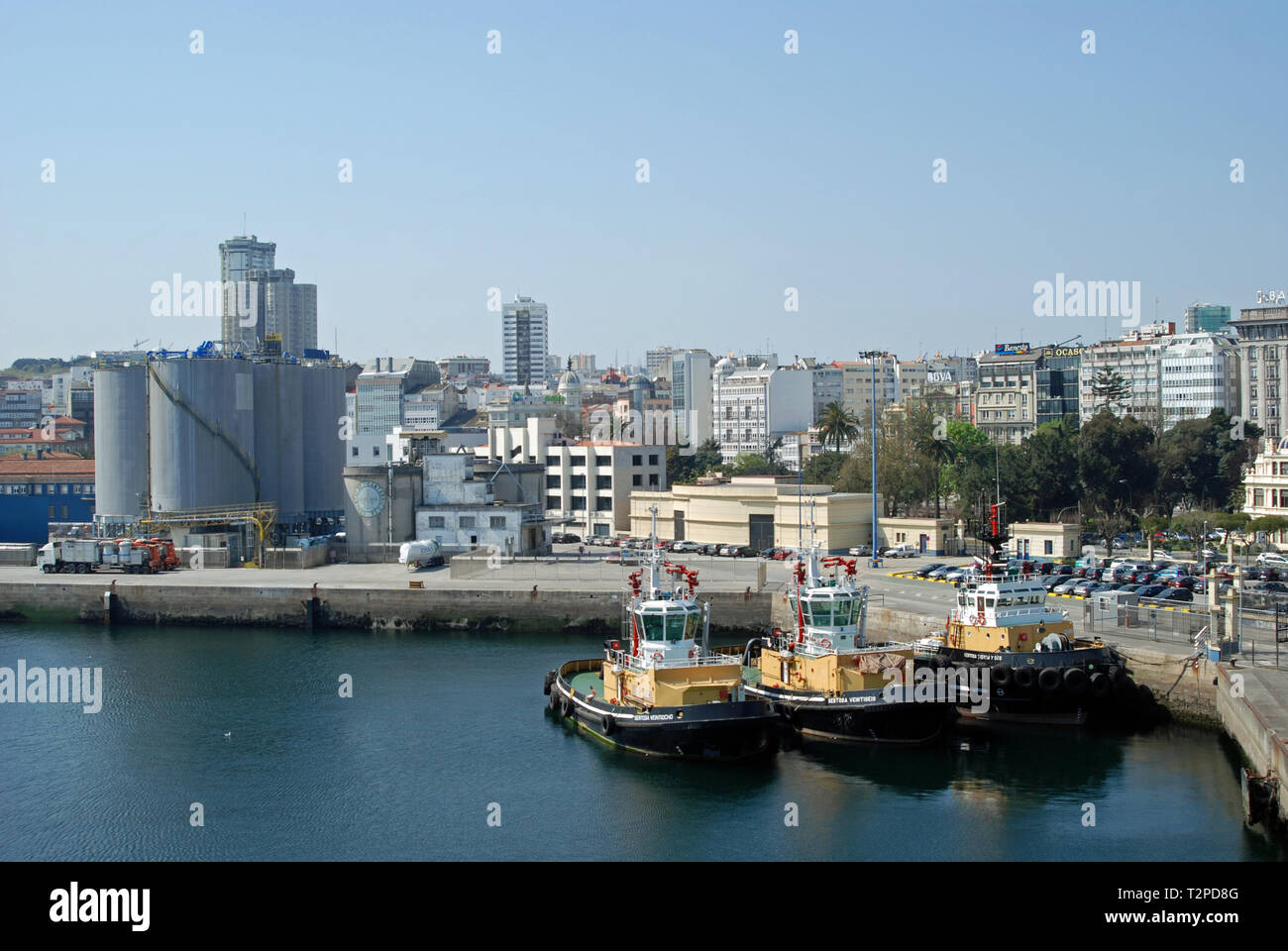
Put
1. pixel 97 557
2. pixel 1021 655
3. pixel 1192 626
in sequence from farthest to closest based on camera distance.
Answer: pixel 97 557
pixel 1192 626
pixel 1021 655

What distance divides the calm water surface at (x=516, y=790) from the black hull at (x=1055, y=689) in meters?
0.91

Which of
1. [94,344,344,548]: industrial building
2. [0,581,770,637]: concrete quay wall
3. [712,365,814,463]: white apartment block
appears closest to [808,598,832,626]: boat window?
[0,581,770,637]: concrete quay wall

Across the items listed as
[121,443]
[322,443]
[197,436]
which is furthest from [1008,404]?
[121,443]

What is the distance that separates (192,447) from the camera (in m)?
60.9

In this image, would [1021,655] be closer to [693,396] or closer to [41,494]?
[41,494]

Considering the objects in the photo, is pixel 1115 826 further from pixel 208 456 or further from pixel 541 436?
pixel 541 436

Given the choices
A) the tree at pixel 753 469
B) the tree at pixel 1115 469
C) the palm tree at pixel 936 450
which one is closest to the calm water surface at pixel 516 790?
the tree at pixel 1115 469

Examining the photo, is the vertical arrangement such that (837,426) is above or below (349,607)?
above

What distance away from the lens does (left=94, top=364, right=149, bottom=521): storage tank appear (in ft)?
202

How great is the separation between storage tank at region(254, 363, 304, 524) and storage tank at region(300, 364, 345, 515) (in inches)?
44.6

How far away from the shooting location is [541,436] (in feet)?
250

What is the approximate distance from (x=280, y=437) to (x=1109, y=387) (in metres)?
53.9

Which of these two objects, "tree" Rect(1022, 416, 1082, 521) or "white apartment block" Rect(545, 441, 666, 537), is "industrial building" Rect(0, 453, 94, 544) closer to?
"white apartment block" Rect(545, 441, 666, 537)
